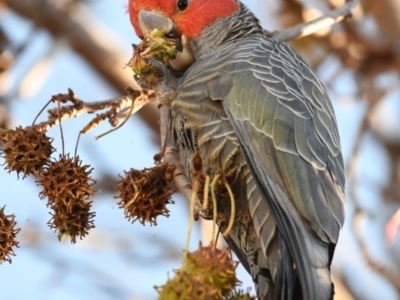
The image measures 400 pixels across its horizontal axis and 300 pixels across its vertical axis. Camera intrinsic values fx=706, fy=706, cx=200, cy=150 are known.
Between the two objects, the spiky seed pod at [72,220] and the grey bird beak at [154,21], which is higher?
the grey bird beak at [154,21]

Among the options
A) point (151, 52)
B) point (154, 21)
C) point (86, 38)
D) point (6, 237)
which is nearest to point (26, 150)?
point (6, 237)

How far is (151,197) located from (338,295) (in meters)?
2.94

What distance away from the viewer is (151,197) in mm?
3119

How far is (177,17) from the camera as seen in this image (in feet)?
13.8

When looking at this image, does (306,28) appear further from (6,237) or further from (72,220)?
(6,237)

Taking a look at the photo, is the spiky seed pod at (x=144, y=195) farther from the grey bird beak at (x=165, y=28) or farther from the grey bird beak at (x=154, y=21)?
the grey bird beak at (x=154, y=21)

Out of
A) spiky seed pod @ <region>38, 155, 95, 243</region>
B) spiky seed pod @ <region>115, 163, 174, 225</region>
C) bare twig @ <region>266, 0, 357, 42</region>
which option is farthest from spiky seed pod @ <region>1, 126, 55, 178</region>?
bare twig @ <region>266, 0, 357, 42</region>

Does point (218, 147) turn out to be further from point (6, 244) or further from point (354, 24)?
point (354, 24)

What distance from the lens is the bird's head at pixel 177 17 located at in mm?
4156

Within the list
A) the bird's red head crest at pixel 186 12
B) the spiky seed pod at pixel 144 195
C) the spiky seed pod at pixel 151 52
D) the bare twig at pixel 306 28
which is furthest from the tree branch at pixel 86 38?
the spiky seed pod at pixel 144 195

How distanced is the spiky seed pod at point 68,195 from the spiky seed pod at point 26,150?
0.05m

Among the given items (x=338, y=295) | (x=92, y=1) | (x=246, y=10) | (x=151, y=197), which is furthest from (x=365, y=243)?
(x=92, y=1)

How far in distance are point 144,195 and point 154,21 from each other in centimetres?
143

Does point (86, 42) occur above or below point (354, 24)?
below
